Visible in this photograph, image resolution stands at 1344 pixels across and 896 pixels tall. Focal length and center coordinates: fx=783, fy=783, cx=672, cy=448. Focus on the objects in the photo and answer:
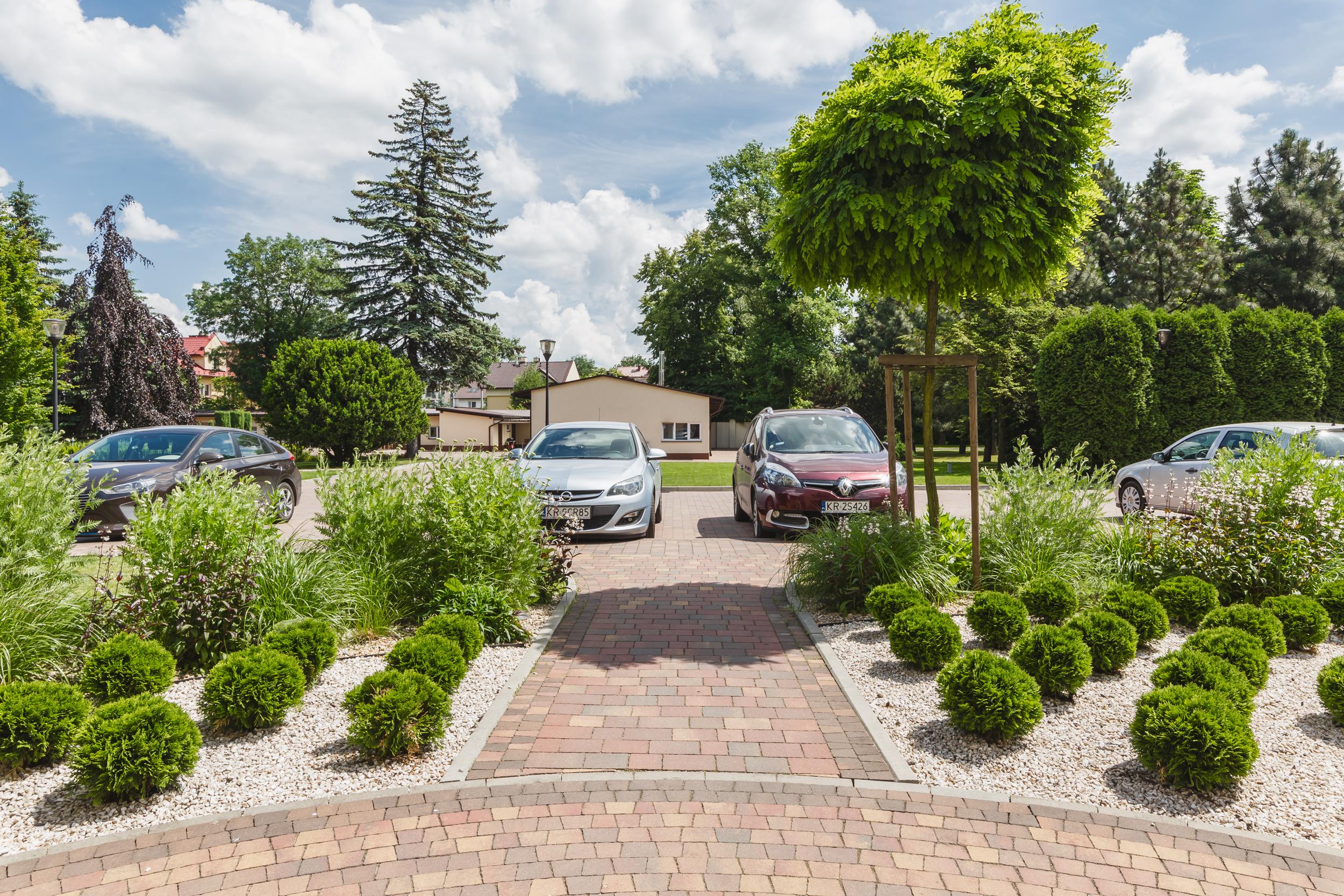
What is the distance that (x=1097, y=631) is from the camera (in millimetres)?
4609

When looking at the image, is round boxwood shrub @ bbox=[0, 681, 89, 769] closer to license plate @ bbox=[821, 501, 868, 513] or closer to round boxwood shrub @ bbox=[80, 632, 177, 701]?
round boxwood shrub @ bbox=[80, 632, 177, 701]

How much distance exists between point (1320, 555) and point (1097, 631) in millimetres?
2763

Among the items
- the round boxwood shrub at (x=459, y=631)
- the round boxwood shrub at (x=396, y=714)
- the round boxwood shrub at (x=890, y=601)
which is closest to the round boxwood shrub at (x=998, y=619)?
the round boxwood shrub at (x=890, y=601)

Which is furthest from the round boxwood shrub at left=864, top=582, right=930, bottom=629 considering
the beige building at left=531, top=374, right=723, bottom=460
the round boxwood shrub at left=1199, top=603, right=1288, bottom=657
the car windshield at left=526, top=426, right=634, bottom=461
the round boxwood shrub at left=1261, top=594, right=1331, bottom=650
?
the beige building at left=531, top=374, right=723, bottom=460

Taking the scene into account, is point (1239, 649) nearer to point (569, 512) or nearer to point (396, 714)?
point (396, 714)

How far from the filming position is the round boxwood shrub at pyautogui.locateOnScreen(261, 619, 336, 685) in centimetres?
438

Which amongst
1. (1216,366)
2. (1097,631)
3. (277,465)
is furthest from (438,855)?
(1216,366)

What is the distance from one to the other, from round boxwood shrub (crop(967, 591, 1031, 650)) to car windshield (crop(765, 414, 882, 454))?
549 centimetres

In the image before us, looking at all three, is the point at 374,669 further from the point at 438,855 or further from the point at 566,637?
the point at 438,855

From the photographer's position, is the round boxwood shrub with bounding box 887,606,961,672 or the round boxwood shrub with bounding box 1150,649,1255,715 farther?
the round boxwood shrub with bounding box 887,606,961,672

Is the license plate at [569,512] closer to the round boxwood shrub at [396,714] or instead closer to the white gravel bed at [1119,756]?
the round boxwood shrub at [396,714]

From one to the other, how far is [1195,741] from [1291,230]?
42443mm

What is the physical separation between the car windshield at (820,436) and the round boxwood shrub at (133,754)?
8.33m

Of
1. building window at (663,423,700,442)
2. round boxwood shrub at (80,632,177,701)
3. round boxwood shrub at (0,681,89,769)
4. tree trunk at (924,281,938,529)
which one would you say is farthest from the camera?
building window at (663,423,700,442)
